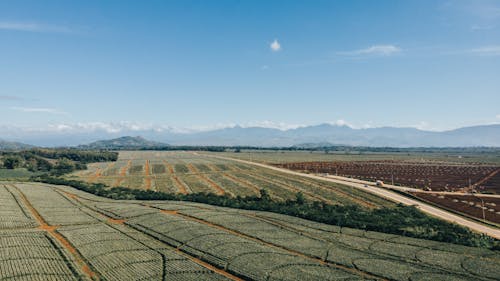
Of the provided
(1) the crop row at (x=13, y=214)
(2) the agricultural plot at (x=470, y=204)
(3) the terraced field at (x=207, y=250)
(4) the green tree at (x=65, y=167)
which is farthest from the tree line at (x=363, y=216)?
(4) the green tree at (x=65, y=167)

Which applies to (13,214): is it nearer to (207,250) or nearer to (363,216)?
(207,250)

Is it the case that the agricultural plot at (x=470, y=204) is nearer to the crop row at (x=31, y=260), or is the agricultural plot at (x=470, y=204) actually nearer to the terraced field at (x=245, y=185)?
the terraced field at (x=245, y=185)

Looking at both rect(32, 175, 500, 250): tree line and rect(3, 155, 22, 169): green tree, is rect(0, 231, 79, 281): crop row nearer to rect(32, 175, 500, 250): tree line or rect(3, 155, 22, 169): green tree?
rect(32, 175, 500, 250): tree line

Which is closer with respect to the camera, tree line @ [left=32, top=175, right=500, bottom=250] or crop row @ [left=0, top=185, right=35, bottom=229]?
crop row @ [left=0, top=185, right=35, bottom=229]

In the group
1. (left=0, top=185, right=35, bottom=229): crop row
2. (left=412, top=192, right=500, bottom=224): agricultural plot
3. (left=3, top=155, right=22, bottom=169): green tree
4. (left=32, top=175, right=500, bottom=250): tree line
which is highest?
(left=3, top=155, right=22, bottom=169): green tree

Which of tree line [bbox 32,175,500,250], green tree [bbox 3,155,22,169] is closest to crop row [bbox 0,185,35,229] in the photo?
tree line [bbox 32,175,500,250]

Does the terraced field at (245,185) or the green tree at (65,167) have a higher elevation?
the green tree at (65,167)

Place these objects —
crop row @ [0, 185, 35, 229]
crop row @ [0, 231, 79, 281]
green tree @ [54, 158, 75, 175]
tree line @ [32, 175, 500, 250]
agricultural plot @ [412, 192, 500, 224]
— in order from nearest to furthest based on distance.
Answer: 1. crop row @ [0, 231, 79, 281]
2. crop row @ [0, 185, 35, 229]
3. tree line @ [32, 175, 500, 250]
4. agricultural plot @ [412, 192, 500, 224]
5. green tree @ [54, 158, 75, 175]

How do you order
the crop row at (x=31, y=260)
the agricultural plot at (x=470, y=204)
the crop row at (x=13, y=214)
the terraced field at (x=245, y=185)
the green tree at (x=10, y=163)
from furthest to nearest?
the green tree at (x=10, y=163)
the terraced field at (x=245, y=185)
the agricultural plot at (x=470, y=204)
the crop row at (x=13, y=214)
the crop row at (x=31, y=260)
